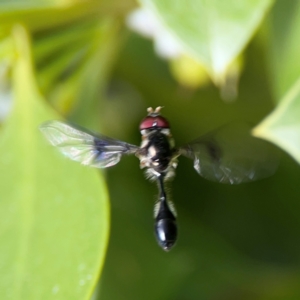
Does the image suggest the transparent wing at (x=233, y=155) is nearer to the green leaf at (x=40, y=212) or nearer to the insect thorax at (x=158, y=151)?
the insect thorax at (x=158, y=151)

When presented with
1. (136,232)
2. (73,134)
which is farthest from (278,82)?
(136,232)

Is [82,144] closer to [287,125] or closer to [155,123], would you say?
[155,123]

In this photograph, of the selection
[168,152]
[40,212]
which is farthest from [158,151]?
[40,212]

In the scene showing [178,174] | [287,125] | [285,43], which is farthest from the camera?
[178,174]

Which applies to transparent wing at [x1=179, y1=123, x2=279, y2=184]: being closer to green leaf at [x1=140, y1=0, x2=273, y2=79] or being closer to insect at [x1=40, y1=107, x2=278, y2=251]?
insect at [x1=40, y1=107, x2=278, y2=251]

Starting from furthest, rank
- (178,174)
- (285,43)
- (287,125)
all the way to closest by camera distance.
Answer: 1. (178,174)
2. (285,43)
3. (287,125)

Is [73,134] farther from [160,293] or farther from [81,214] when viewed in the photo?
[160,293]

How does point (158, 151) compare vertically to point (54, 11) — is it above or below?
below
